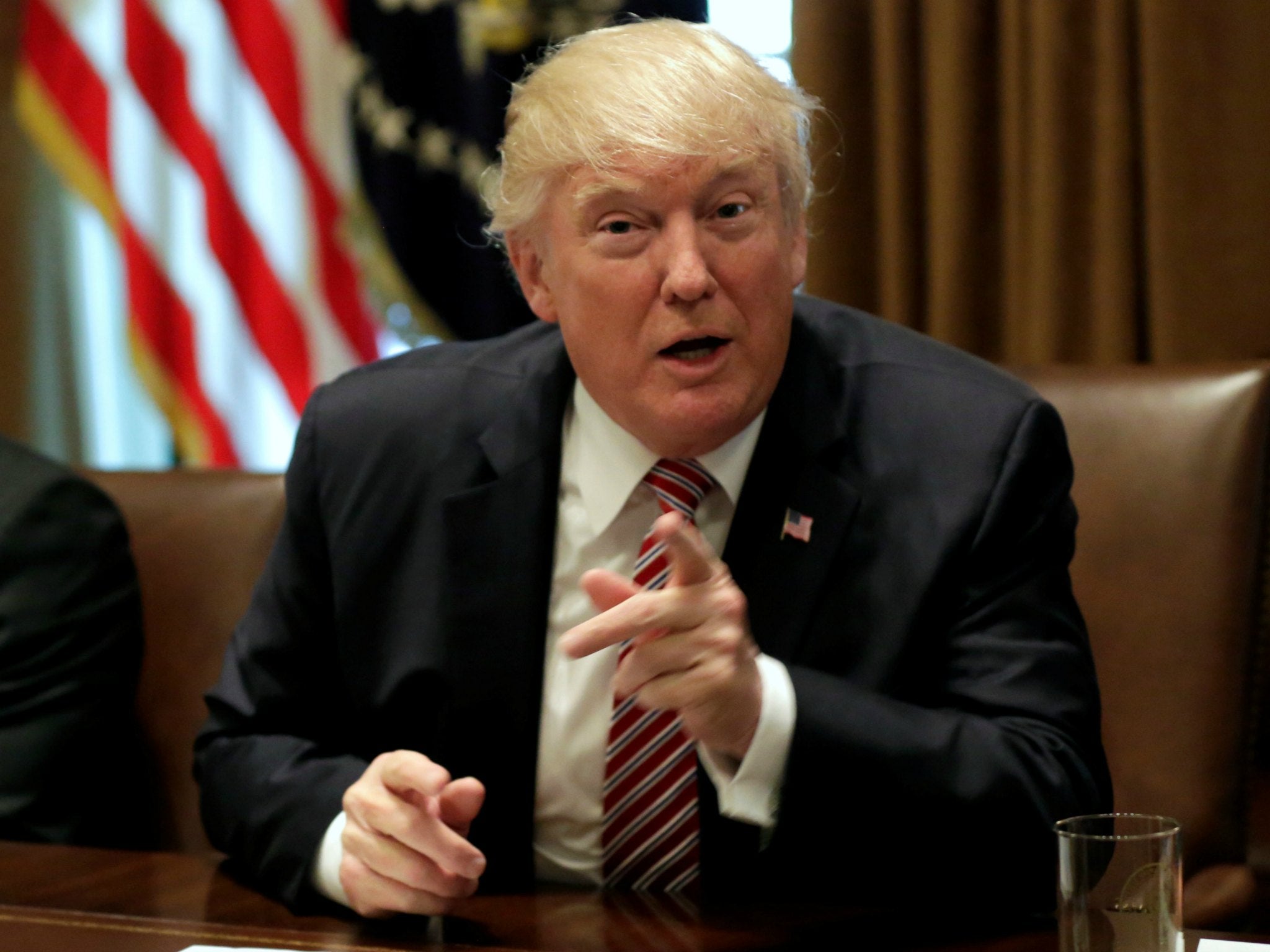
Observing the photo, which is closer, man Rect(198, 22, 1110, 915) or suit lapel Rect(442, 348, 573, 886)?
man Rect(198, 22, 1110, 915)

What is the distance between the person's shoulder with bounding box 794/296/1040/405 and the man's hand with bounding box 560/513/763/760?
0.59 metres

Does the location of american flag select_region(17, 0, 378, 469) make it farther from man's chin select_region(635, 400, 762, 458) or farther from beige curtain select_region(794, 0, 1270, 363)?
man's chin select_region(635, 400, 762, 458)

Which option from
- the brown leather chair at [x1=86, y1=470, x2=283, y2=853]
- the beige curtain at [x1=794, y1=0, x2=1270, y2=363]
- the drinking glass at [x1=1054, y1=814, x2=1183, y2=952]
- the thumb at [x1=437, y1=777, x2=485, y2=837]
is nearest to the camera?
the drinking glass at [x1=1054, y1=814, x2=1183, y2=952]

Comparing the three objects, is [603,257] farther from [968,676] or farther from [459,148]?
[459,148]

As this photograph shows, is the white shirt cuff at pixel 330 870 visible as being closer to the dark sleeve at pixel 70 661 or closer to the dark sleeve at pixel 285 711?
the dark sleeve at pixel 285 711

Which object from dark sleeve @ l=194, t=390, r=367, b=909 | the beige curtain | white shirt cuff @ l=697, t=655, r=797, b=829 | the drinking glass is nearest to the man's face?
white shirt cuff @ l=697, t=655, r=797, b=829

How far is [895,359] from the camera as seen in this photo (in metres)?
1.92

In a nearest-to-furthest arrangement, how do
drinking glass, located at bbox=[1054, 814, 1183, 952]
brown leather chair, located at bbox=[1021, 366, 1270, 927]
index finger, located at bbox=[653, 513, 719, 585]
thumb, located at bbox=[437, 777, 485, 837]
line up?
drinking glass, located at bbox=[1054, 814, 1183, 952], index finger, located at bbox=[653, 513, 719, 585], thumb, located at bbox=[437, 777, 485, 837], brown leather chair, located at bbox=[1021, 366, 1270, 927]

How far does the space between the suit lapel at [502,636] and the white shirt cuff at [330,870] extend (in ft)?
0.78

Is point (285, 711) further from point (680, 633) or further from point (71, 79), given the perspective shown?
point (71, 79)

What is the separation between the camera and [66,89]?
11.3 feet

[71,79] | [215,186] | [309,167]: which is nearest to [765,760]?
[309,167]

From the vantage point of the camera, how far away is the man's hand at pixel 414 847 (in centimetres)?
144

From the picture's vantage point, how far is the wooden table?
1.34 meters
